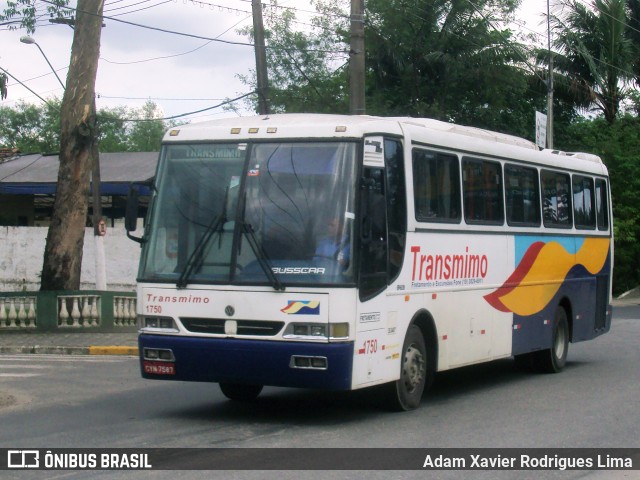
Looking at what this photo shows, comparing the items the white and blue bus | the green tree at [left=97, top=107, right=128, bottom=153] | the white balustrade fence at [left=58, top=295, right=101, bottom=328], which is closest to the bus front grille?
the white and blue bus

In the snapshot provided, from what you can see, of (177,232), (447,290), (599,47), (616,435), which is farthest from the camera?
(599,47)

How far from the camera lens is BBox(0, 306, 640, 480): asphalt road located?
9242 millimetres

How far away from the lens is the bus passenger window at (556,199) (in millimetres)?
14812

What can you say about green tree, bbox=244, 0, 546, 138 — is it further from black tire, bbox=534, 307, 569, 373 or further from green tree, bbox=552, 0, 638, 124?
black tire, bbox=534, 307, 569, 373

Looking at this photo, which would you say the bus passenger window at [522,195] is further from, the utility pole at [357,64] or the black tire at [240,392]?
the utility pole at [357,64]

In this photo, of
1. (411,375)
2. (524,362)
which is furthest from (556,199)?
(411,375)

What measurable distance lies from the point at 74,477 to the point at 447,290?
18.0 ft

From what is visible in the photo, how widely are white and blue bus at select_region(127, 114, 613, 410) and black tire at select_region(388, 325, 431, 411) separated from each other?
0.02 m

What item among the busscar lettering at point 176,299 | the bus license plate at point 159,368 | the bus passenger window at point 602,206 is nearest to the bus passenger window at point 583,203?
the bus passenger window at point 602,206

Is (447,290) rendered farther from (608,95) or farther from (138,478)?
(608,95)

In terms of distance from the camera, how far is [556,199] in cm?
1524

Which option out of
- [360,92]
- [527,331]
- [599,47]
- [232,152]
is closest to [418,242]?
[232,152]

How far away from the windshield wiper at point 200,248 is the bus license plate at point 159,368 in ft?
2.61

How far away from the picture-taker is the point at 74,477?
7754mm
